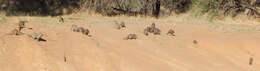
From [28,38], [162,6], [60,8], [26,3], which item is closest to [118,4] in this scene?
[162,6]

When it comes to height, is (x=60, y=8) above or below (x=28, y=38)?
above

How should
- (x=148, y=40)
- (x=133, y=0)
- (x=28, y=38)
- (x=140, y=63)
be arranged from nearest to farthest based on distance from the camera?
(x=140, y=63) < (x=28, y=38) < (x=148, y=40) < (x=133, y=0)

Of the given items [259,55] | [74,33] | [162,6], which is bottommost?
[259,55]

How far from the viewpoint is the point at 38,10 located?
816 inches

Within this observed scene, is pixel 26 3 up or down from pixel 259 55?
up

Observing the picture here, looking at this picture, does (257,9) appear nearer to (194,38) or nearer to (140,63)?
(194,38)

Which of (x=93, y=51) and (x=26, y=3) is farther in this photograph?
(x=26, y=3)

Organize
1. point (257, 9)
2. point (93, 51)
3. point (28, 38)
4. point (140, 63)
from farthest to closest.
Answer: point (257, 9) → point (28, 38) → point (93, 51) → point (140, 63)

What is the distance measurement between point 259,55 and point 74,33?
478 cm

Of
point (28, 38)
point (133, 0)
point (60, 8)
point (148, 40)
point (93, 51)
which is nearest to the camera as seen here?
point (93, 51)

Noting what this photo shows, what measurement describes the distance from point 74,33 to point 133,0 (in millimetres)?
10984

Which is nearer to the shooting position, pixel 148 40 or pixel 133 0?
pixel 148 40

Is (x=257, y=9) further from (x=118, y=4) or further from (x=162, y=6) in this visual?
(x=118, y=4)

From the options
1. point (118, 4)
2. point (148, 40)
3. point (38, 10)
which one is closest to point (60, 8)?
point (38, 10)
